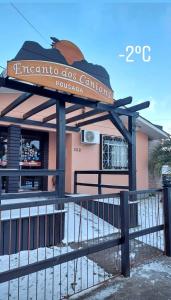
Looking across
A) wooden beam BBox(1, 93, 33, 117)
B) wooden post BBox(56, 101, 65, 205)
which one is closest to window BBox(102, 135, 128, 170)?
wooden beam BBox(1, 93, 33, 117)

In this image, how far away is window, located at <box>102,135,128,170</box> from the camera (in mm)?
11031

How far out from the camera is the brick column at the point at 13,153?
26.2 ft

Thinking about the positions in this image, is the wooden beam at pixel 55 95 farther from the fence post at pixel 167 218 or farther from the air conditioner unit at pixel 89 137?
the air conditioner unit at pixel 89 137

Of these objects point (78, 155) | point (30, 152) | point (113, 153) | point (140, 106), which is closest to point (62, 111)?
point (140, 106)

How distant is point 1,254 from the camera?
4.46 metres

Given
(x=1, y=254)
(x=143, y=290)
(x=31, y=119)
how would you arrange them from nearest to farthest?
(x=143, y=290) → (x=1, y=254) → (x=31, y=119)

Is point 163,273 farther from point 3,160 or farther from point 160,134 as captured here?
point 160,134

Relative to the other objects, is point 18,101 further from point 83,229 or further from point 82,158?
point 82,158

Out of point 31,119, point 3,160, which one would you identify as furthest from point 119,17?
point 3,160

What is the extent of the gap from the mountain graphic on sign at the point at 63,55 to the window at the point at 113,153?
17.3ft

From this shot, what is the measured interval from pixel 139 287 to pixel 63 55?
13.2 feet

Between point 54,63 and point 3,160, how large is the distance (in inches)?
185

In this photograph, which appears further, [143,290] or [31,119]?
[31,119]

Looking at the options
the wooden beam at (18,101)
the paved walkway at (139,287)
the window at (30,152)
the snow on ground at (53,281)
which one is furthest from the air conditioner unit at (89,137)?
the paved walkway at (139,287)
